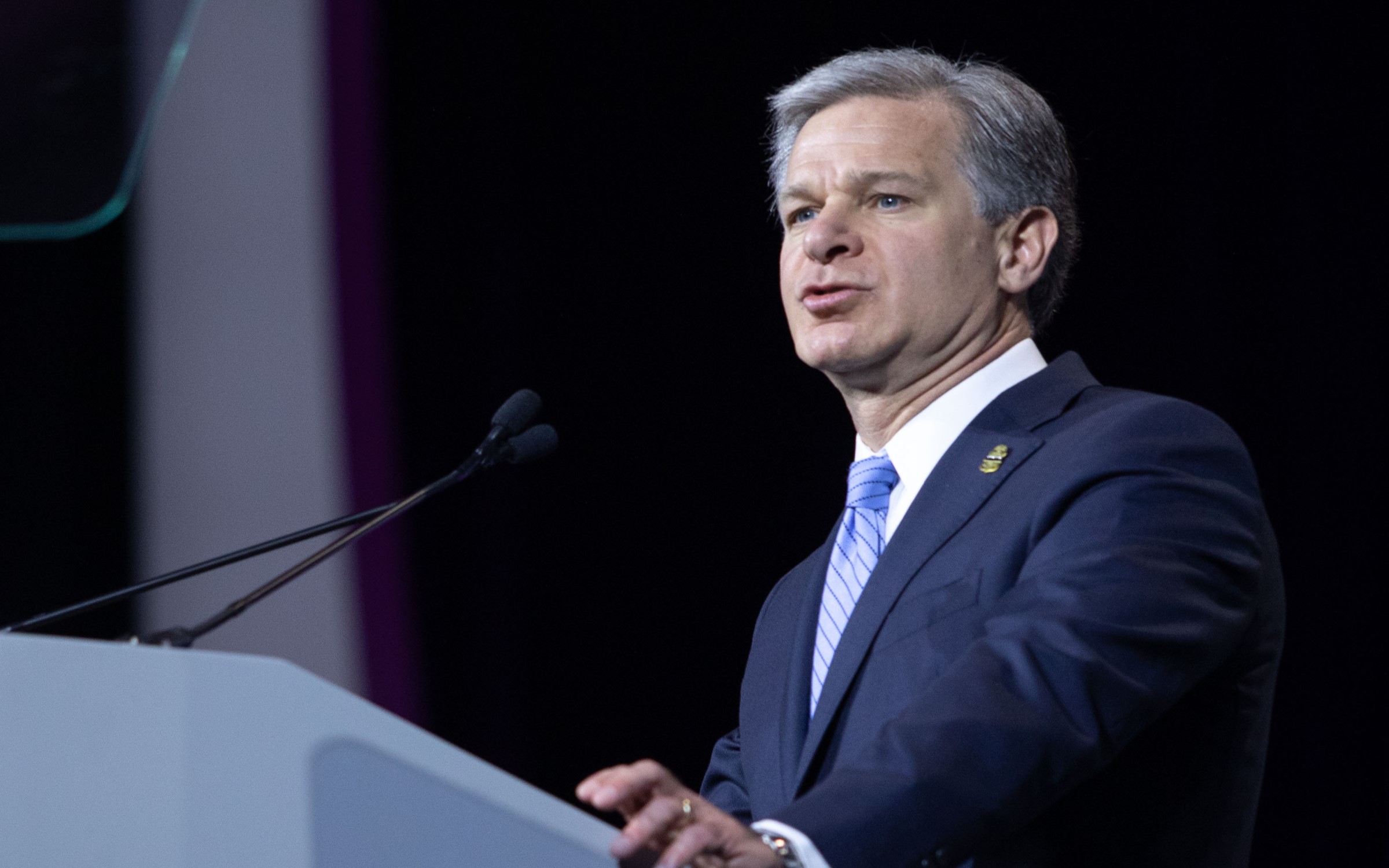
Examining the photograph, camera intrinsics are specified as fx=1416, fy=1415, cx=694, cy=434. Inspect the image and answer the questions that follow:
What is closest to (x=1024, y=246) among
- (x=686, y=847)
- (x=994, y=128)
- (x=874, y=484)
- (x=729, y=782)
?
(x=994, y=128)

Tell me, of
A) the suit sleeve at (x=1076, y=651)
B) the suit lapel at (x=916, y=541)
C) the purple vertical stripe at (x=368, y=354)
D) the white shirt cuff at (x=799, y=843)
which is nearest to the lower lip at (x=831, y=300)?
the suit lapel at (x=916, y=541)

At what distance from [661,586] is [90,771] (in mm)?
2158

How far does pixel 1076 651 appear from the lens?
109 centimetres

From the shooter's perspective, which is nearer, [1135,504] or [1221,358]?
[1135,504]

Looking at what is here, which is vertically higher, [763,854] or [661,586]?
[763,854]

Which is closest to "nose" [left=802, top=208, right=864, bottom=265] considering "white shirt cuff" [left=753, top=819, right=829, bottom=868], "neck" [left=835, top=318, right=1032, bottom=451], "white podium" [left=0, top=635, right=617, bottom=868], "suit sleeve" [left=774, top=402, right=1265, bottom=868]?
"neck" [left=835, top=318, right=1032, bottom=451]

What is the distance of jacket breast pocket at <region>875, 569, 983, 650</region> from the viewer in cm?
133

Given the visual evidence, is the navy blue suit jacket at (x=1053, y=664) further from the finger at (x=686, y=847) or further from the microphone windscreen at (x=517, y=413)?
the microphone windscreen at (x=517, y=413)

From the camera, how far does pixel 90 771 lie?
75 cm

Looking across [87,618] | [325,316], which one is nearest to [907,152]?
[325,316]

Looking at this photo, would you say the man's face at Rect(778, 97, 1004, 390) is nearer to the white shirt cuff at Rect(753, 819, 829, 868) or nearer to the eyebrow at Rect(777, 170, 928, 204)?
the eyebrow at Rect(777, 170, 928, 204)

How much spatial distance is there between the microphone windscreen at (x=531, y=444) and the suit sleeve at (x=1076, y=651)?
57cm

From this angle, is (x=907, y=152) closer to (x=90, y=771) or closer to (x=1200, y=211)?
(x=1200, y=211)

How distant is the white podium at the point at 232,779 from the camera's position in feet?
2.32
